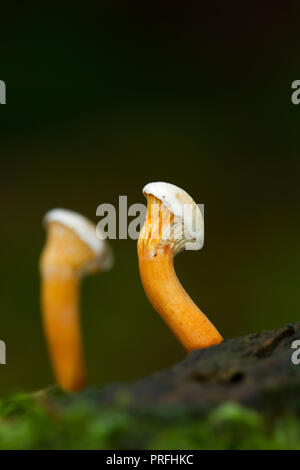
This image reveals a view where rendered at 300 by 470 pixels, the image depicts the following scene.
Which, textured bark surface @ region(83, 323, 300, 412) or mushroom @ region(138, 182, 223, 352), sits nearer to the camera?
textured bark surface @ region(83, 323, 300, 412)

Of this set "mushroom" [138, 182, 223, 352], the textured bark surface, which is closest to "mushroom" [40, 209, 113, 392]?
"mushroom" [138, 182, 223, 352]

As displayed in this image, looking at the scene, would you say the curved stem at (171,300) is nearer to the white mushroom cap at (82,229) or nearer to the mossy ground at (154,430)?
the white mushroom cap at (82,229)

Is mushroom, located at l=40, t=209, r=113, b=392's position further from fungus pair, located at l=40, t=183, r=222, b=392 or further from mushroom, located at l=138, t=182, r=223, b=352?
mushroom, located at l=138, t=182, r=223, b=352

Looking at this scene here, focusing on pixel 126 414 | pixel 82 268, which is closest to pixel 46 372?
pixel 82 268

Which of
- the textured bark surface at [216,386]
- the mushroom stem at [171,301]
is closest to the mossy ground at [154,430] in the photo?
the textured bark surface at [216,386]

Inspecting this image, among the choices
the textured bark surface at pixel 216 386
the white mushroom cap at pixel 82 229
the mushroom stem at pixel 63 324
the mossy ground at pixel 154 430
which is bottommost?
the mossy ground at pixel 154 430

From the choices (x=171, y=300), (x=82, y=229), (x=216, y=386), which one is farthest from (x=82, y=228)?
(x=216, y=386)
